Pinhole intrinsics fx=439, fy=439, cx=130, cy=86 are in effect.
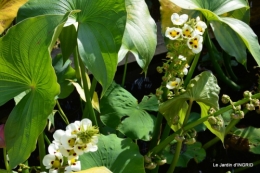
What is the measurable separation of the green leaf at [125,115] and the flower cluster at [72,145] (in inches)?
14.8

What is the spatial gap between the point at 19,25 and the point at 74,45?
18 centimetres

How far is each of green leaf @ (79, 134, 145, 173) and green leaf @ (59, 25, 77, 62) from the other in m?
0.19

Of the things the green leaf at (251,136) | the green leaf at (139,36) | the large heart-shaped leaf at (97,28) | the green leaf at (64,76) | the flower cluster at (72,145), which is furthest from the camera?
the green leaf at (251,136)

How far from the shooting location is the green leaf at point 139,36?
89 cm

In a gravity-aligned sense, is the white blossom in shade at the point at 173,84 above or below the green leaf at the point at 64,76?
above

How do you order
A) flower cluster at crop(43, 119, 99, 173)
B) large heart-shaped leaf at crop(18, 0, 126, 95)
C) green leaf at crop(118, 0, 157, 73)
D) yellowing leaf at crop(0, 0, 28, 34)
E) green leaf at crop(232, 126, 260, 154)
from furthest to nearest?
green leaf at crop(232, 126, 260, 154)
yellowing leaf at crop(0, 0, 28, 34)
green leaf at crop(118, 0, 157, 73)
large heart-shaped leaf at crop(18, 0, 126, 95)
flower cluster at crop(43, 119, 99, 173)

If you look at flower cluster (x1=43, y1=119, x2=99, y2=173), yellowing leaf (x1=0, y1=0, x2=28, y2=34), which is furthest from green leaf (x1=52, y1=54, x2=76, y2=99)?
flower cluster (x1=43, y1=119, x2=99, y2=173)

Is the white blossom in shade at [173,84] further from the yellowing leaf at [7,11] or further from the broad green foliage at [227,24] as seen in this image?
the yellowing leaf at [7,11]

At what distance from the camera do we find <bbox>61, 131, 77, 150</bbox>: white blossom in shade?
2.18ft

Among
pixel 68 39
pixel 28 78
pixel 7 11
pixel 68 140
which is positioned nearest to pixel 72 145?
pixel 68 140

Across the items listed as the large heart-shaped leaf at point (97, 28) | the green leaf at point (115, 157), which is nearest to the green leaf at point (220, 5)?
the large heart-shaped leaf at point (97, 28)

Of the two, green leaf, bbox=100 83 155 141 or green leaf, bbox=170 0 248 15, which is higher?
green leaf, bbox=170 0 248 15

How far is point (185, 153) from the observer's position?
1259 mm

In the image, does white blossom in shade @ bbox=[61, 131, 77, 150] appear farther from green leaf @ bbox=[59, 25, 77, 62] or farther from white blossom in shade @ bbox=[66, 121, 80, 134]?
green leaf @ bbox=[59, 25, 77, 62]
